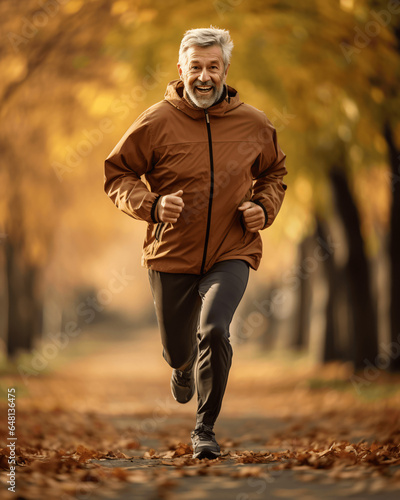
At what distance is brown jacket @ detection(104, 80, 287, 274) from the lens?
4973 millimetres

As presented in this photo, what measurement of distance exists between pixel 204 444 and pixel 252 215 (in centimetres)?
146

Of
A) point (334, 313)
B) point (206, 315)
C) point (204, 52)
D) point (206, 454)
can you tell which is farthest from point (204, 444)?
point (334, 313)

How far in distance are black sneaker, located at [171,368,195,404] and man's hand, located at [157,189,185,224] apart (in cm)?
158

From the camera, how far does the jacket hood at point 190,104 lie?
5.06 metres

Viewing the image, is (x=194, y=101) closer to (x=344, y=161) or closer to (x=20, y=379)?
(x=344, y=161)

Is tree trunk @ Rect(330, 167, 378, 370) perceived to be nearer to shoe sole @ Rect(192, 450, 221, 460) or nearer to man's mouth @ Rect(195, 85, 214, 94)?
man's mouth @ Rect(195, 85, 214, 94)

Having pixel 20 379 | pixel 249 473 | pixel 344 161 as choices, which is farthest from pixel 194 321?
pixel 20 379

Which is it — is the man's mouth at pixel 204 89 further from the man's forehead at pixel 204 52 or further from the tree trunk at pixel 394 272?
the tree trunk at pixel 394 272

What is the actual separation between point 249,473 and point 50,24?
5.89 m

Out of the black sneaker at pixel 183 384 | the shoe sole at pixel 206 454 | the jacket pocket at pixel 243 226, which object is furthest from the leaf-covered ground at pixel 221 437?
the jacket pocket at pixel 243 226

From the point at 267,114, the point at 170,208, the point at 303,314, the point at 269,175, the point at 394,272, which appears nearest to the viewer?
the point at 170,208

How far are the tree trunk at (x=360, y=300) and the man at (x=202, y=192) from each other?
798 centimetres

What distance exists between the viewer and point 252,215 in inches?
196

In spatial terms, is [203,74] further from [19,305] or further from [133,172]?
[19,305]
